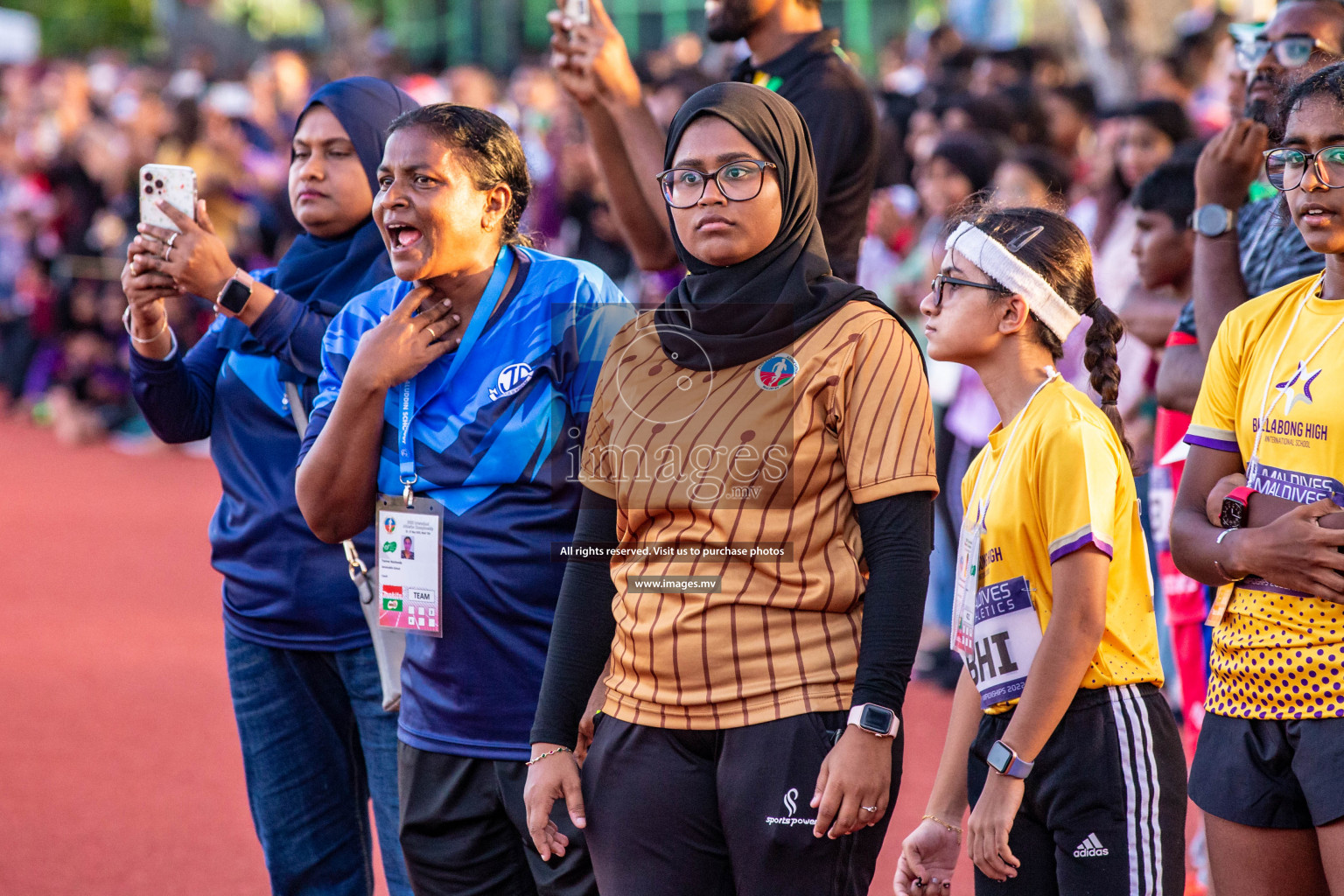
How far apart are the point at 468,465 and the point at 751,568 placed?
0.71m

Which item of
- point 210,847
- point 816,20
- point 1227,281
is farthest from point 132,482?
point 1227,281

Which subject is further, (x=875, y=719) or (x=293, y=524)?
(x=293, y=524)

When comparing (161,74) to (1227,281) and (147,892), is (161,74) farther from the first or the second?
(1227,281)

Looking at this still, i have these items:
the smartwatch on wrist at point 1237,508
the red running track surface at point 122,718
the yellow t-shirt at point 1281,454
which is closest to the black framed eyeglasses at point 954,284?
the yellow t-shirt at point 1281,454

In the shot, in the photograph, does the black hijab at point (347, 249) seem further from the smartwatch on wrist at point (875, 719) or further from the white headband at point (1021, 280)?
the smartwatch on wrist at point (875, 719)

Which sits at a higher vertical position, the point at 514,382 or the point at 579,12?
the point at 579,12

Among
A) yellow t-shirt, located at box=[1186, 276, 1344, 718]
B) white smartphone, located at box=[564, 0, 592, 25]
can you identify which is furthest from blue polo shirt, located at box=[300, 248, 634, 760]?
white smartphone, located at box=[564, 0, 592, 25]

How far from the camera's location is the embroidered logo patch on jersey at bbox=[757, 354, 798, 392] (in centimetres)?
232

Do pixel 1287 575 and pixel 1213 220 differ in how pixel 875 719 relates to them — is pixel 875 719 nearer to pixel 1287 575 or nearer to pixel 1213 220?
pixel 1287 575

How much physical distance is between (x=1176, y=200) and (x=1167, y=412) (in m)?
0.72

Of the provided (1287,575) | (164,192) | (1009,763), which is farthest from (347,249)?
(1287,575)

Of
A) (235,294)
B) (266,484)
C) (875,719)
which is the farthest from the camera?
(266,484)

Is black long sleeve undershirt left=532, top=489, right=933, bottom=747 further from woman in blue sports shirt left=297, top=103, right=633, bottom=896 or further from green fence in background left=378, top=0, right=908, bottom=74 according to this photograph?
green fence in background left=378, top=0, right=908, bottom=74

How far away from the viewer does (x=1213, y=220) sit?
11.3 feet
